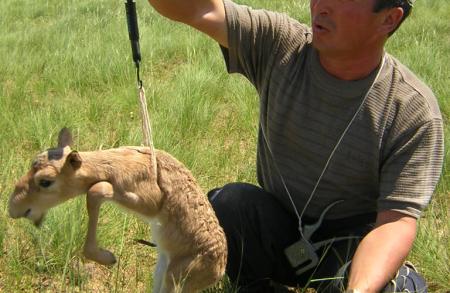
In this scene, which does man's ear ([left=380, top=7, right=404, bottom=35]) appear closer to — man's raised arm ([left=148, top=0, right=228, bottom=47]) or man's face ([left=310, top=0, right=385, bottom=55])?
man's face ([left=310, top=0, right=385, bottom=55])

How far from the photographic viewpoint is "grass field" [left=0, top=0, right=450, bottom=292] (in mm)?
2779

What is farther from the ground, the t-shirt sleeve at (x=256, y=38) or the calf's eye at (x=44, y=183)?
the t-shirt sleeve at (x=256, y=38)

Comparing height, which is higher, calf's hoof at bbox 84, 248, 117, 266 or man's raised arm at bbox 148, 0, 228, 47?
man's raised arm at bbox 148, 0, 228, 47

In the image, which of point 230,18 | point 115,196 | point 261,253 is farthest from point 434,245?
point 115,196

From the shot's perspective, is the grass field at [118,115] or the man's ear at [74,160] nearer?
the man's ear at [74,160]

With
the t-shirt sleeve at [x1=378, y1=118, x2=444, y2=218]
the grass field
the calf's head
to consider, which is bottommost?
the grass field

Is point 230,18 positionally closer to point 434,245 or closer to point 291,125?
point 291,125

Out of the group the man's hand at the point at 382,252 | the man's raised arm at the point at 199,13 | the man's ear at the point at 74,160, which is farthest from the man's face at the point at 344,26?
the man's ear at the point at 74,160

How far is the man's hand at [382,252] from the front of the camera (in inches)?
87.0

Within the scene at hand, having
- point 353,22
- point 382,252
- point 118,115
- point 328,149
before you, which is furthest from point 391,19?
point 118,115

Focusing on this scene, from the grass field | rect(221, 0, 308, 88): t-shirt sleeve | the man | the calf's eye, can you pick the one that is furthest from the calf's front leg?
rect(221, 0, 308, 88): t-shirt sleeve

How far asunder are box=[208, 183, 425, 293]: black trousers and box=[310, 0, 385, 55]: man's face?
34.3 inches

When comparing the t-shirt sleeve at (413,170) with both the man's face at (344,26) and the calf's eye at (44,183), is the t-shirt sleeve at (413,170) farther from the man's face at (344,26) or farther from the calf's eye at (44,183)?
the calf's eye at (44,183)

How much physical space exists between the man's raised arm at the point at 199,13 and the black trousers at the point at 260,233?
0.83m
